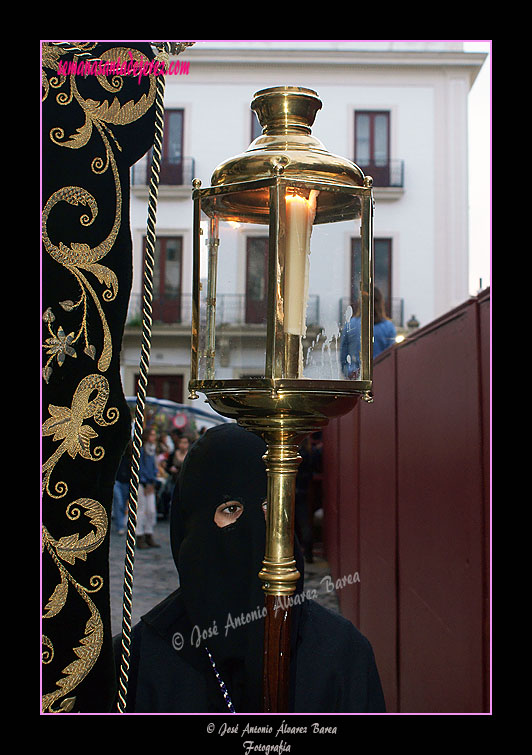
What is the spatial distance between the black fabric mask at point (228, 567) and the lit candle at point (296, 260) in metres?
0.55

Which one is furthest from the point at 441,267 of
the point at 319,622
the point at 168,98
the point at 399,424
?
the point at 319,622

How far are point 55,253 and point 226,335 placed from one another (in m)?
0.34

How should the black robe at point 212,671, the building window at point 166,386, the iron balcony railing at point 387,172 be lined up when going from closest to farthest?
the black robe at point 212,671 → the building window at point 166,386 → the iron balcony railing at point 387,172

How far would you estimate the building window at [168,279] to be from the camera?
11.0 metres

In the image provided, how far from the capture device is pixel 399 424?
2748 millimetres

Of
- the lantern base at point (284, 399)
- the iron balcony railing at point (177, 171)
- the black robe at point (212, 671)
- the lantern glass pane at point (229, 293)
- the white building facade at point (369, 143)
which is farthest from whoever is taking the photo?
the iron balcony railing at point (177, 171)

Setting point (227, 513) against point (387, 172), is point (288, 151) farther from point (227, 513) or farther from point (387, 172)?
point (387, 172)

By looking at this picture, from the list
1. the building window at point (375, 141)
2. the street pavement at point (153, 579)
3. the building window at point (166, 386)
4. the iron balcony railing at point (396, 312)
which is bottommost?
the street pavement at point (153, 579)

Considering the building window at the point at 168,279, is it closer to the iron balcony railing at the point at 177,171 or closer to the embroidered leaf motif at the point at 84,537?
the iron balcony railing at the point at 177,171

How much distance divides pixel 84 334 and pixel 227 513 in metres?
0.48

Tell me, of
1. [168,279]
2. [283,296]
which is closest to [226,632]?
[283,296]

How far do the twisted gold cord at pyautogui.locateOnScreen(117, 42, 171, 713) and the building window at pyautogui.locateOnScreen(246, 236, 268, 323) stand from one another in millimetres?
180

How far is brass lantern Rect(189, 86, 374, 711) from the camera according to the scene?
98 centimetres

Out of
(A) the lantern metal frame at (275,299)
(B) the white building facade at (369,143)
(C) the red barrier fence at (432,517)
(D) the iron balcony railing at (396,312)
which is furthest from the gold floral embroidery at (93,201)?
(D) the iron balcony railing at (396,312)
